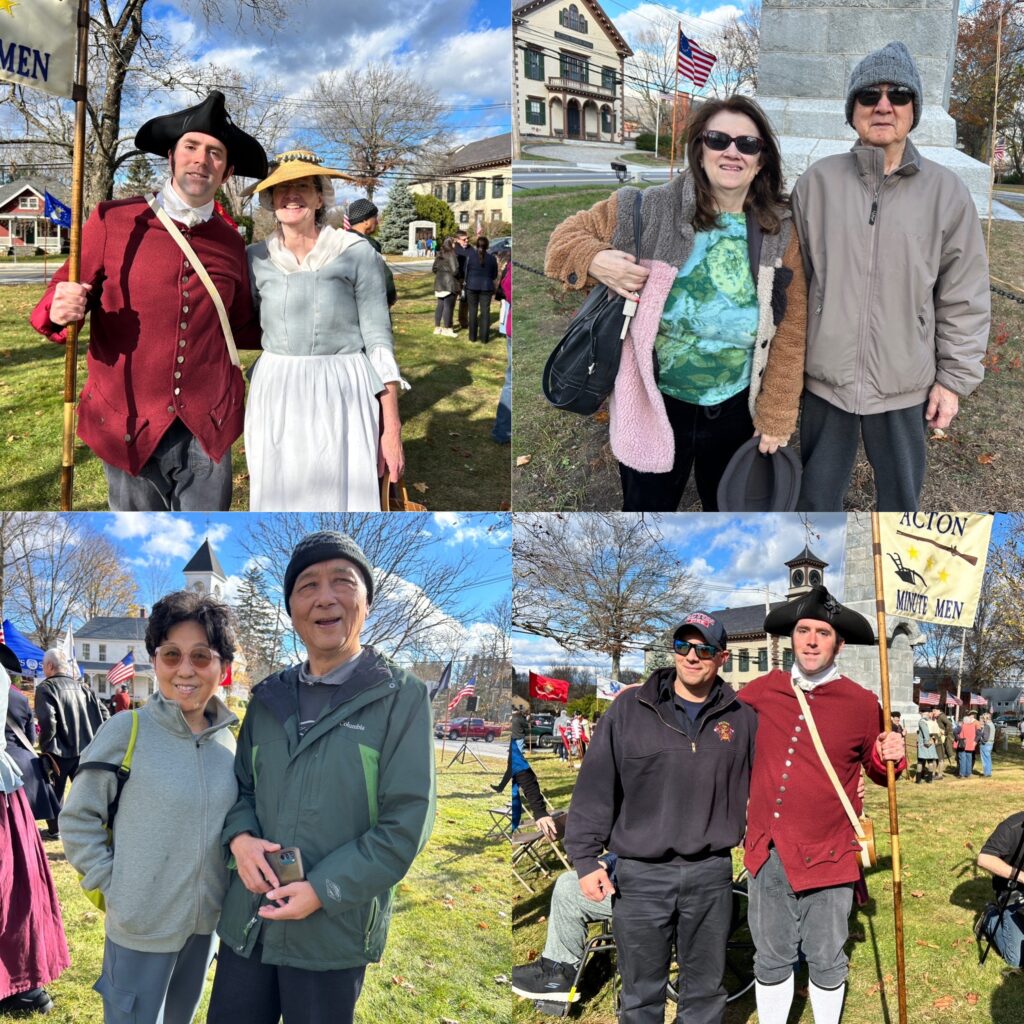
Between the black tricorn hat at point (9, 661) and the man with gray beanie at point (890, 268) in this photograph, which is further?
the black tricorn hat at point (9, 661)

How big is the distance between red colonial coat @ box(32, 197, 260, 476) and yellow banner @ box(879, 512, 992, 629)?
290 centimetres

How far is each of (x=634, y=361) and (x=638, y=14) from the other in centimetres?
193

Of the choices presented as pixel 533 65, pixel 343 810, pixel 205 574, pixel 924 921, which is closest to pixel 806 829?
pixel 924 921

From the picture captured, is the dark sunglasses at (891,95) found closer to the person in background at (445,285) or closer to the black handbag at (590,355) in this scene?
the black handbag at (590,355)

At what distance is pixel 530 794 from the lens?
4410mm

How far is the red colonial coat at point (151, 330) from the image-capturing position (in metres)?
3.71

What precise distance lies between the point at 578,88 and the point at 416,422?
2051mm

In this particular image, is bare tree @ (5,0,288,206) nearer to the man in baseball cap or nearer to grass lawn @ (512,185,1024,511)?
grass lawn @ (512,185,1024,511)

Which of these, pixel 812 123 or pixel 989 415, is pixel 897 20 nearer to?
pixel 812 123

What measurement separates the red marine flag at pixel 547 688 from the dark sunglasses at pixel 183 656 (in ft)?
5.43

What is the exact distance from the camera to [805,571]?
449cm

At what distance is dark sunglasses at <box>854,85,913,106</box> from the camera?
361 cm

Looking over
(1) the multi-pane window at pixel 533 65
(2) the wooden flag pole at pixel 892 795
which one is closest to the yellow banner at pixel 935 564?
(2) the wooden flag pole at pixel 892 795

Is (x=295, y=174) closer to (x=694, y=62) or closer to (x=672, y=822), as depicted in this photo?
(x=694, y=62)
